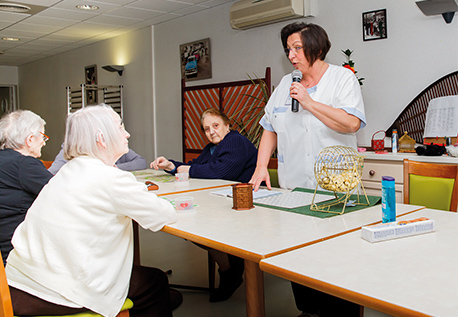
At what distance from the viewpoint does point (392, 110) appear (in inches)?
160

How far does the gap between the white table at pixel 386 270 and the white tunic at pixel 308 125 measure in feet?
3.22

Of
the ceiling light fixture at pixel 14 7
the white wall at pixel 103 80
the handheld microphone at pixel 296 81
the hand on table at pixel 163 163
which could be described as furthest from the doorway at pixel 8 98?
the handheld microphone at pixel 296 81

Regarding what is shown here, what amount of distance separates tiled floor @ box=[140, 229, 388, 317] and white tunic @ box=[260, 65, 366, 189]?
0.79 m

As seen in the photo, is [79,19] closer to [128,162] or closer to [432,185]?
[128,162]

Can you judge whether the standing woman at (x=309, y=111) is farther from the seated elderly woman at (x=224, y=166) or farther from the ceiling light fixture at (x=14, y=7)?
the ceiling light fixture at (x=14, y=7)

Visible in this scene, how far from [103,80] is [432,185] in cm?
711

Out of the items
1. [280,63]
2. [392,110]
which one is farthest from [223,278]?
[280,63]

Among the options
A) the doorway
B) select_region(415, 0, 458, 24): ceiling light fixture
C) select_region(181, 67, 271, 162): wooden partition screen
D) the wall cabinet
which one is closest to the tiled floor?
the wall cabinet

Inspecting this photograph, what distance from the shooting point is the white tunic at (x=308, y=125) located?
2.30 m

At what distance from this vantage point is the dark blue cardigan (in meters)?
2.99

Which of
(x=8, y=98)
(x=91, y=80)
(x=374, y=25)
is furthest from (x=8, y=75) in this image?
(x=374, y=25)

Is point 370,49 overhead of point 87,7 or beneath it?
beneath

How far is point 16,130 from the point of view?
7.93 feet

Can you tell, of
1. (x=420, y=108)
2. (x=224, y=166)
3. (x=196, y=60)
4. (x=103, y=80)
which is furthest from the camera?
(x=103, y=80)
